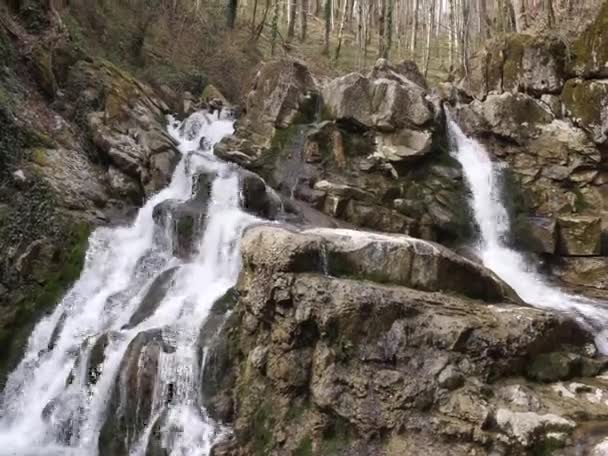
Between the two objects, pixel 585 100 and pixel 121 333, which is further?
pixel 585 100

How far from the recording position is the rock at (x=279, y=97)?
18.5 meters

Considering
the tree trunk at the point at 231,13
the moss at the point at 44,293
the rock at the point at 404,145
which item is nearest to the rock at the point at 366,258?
the moss at the point at 44,293

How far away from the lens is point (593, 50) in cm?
1716

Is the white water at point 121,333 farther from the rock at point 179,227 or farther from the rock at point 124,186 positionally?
the rock at point 124,186

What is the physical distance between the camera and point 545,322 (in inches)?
346

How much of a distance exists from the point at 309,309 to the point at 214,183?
278 inches

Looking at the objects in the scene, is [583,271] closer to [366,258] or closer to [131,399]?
[366,258]

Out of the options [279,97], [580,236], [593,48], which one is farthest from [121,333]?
[593,48]

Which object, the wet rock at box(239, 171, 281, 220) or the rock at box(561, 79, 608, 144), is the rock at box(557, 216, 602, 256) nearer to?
the rock at box(561, 79, 608, 144)

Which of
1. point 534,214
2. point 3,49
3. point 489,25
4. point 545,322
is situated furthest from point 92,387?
point 489,25

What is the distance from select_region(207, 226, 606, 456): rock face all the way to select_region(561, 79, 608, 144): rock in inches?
351

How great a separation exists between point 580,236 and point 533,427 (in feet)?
30.0

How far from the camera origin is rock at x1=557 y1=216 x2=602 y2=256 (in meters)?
14.9

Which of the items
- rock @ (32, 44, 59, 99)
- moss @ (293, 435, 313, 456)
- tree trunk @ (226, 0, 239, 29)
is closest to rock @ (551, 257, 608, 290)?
moss @ (293, 435, 313, 456)
